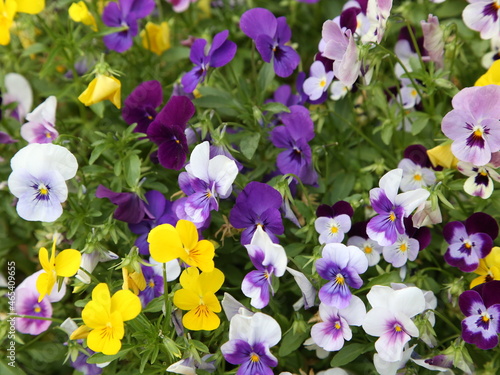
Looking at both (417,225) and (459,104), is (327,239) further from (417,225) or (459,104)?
(459,104)

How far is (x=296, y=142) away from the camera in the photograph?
1466 mm

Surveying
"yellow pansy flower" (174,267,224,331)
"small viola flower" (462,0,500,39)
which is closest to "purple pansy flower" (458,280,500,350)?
"yellow pansy flower" (174,267,224,331)

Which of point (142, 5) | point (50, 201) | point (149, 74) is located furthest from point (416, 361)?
point (142, 5)

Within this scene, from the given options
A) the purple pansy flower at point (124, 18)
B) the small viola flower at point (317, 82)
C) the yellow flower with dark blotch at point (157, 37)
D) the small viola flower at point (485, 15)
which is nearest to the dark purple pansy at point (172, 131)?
the small viola flower at point (317, 82)

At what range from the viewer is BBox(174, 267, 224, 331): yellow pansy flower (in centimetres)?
126

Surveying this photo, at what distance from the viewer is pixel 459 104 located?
4.13 feet

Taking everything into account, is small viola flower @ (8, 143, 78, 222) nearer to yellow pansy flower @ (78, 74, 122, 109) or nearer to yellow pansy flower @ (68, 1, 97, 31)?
yellow pansy flower @ (78, 74, 122, 109)

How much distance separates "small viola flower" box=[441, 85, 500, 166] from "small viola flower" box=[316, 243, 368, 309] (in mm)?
287

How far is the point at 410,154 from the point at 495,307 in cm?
40

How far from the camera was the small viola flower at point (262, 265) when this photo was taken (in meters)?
1.22

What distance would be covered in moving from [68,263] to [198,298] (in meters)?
0.26

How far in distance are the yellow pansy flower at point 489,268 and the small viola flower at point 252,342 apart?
449mm

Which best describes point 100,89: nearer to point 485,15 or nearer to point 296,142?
point 296,142

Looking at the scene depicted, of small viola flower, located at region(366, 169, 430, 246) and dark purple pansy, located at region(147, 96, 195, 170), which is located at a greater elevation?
dark purple pansy, located at region(147, 96, 195, 170)
